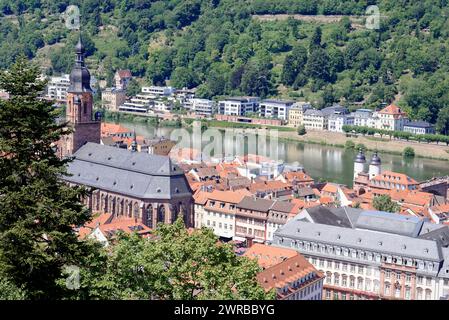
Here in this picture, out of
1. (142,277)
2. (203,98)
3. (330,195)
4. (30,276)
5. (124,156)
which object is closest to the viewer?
(30,276)

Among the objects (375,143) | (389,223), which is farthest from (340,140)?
(389,223)

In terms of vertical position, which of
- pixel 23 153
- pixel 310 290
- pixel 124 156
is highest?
pixel 23 153

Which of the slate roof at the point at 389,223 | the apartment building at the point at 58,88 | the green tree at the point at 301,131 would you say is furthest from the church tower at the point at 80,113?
the apartment building at the point at 58,88

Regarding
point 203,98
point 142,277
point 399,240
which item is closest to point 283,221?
point 399,240

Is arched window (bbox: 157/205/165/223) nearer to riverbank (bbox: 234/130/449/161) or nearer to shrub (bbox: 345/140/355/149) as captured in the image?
riverbank (bbox: 234/130/449/161)

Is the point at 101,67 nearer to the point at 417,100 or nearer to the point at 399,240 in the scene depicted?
the point at 417,100

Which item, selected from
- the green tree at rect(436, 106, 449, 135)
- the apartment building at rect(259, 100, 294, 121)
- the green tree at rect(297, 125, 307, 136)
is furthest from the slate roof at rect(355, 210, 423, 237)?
the apartment building at rect(259, 100, 294, 121)
